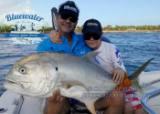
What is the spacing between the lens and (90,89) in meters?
3.27

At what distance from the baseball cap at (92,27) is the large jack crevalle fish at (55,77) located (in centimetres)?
57

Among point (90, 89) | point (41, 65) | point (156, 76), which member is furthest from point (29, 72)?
point (156, 76)

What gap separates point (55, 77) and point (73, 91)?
20 centimetres

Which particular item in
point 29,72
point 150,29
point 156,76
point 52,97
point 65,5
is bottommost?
point 150,29

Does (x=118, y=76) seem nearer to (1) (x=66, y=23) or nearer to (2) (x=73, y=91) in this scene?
(2) (x=73, y=91)

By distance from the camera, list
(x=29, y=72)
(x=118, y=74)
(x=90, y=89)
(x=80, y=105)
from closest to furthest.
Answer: (x=29, y=72)
(x=90, y=89)
(x=118, y=74)
(x=80, y=105)

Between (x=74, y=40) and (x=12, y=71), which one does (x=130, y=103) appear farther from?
(x=12, y=71)

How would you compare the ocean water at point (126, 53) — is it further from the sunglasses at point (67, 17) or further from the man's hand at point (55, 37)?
the sunglasses at point (67, 17)

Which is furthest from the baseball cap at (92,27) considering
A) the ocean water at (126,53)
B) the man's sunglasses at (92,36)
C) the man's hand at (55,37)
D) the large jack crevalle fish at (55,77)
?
the ocean water at (126,53)

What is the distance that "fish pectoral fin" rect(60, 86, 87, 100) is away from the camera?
312 centimetres

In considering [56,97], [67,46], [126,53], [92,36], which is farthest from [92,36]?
[126,53]

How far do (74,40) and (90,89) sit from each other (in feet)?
2.73

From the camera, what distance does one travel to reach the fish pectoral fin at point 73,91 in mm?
3125

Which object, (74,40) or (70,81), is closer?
(70,81)
